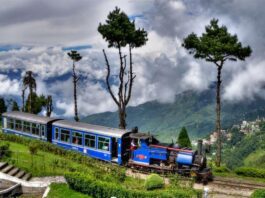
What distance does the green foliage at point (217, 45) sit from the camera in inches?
1543

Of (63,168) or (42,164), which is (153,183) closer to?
(63,168)

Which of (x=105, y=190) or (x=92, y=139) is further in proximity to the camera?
(x=92, y=139)

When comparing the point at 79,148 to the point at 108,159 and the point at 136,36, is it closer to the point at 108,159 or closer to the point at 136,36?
the point at 108,159

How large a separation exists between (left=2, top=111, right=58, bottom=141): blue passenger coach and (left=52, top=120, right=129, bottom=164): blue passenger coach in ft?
4.56

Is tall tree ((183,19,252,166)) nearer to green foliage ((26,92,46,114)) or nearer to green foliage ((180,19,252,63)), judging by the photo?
green foliage ((180,19,252,63))

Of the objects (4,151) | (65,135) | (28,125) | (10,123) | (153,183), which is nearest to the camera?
(153,183)

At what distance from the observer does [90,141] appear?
37906mm

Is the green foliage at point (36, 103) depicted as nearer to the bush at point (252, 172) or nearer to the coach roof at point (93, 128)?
the coach roof at point (93, 128)

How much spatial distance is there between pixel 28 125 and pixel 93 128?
10.6 metres

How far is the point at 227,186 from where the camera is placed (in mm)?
31109

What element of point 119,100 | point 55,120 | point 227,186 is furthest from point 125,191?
point 119,100

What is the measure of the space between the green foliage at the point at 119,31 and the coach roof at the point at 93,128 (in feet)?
38.8

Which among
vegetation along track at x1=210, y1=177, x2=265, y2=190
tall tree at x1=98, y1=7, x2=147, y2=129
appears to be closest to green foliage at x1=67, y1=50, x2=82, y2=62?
tall tree at x1=98, y1=7, x2=147, y2=129

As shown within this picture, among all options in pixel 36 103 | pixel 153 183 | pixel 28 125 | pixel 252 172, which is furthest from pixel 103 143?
pixel 36 103
